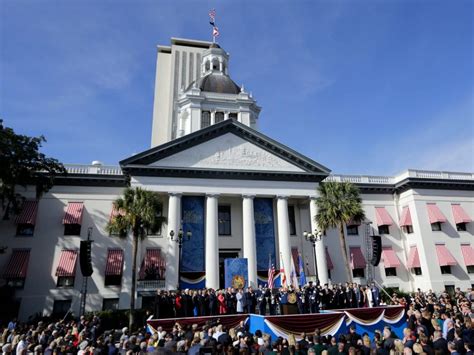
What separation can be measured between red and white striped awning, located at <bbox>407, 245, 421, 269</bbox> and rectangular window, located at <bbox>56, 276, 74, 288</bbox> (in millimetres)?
30656

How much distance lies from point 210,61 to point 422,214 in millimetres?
32152

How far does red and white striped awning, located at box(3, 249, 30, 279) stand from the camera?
2466 centimetres

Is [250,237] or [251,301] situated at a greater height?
[250,237]

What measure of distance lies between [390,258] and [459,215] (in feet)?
29.0

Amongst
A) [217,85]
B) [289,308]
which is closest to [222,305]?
[289,308]

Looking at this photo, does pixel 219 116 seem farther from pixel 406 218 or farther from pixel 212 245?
pixel 406 218

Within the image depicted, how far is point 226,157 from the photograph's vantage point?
29312 mm

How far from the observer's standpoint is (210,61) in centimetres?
4550

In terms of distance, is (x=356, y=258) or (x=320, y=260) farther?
(x=356, y=258)

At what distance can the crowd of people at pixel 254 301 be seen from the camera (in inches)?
725

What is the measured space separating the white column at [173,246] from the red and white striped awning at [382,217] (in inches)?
803

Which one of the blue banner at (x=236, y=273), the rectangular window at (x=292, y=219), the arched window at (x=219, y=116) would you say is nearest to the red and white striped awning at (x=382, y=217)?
the rectangular window at (x=292, y=219)

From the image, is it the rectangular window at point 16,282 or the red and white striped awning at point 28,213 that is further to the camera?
the red and white striped awning at point 28,213

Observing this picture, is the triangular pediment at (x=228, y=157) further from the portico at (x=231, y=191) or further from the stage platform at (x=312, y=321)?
the stage platform at (x=312, y=321)
